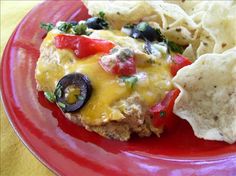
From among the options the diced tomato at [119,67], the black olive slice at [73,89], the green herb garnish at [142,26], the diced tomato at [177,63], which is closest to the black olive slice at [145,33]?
the green herb garnish at [142,26]

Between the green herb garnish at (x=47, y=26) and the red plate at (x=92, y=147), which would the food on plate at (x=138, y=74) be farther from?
the green herb garnish at (x=47, y=26)

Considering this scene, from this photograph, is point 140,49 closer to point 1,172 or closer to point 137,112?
point 137,112

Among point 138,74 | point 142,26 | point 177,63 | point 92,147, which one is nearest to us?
point 92,147

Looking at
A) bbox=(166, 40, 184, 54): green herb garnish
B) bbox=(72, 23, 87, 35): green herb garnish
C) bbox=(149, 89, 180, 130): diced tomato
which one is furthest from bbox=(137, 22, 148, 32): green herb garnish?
bbox=(149, 89, 180, 130): diced tomato

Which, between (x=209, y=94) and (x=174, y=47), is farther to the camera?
(x=174, y=47)

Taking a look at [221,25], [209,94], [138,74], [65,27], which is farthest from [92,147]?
[221,25]

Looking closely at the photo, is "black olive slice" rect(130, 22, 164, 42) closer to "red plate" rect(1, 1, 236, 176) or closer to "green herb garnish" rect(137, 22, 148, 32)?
"green herb garnish" rect(137, 22, 148, 32)

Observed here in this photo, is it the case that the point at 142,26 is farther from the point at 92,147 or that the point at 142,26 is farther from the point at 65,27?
the point at 92,147
